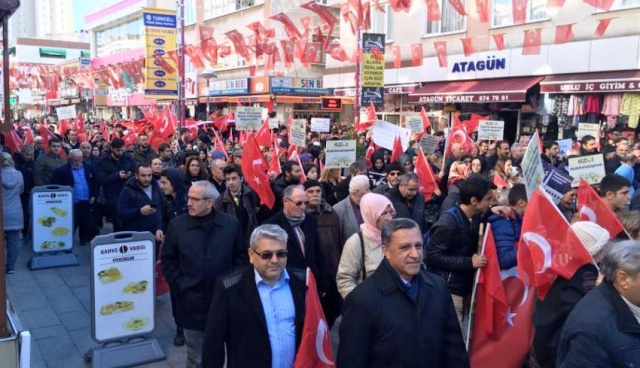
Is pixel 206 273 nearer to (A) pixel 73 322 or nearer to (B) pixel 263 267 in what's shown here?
(B) pixel 263 267

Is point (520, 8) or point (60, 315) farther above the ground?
point (520, 8)

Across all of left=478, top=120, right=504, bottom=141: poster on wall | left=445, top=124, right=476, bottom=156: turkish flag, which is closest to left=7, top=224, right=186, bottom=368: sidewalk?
left=445, top=124, right=476, bottom=156: turkish flag

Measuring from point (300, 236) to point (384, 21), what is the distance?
2147 centimetres

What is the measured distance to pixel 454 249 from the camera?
4547 millimetres

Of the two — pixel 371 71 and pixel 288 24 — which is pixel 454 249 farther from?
pixel 288 24

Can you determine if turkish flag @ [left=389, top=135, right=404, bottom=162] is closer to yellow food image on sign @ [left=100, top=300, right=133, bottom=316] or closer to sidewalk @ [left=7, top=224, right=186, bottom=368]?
sidewalk @ [left=7, top=224, right=186, bottom=368]

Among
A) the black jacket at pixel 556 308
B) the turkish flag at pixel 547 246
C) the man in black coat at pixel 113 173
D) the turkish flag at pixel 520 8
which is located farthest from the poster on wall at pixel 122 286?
the turkish flag at pixel 520 8

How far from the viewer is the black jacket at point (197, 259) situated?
Result: 4.41 meters

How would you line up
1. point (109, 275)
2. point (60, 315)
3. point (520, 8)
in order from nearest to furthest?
point (109, 275) → point (60, 315) → point (520, 8)

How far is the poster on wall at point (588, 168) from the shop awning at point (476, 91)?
35.6ft

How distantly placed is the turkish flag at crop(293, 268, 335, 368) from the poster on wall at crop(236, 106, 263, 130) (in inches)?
418

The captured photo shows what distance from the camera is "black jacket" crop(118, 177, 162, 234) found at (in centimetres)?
668

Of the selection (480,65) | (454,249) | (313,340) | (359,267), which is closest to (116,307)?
(359,267)

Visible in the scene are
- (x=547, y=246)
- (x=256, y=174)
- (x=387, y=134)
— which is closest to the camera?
(x=547, y=246)
